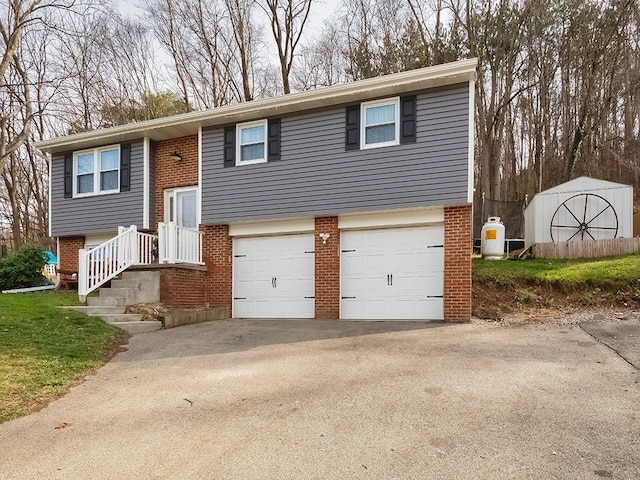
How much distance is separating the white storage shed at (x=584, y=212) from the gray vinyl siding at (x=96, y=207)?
11.4 meters

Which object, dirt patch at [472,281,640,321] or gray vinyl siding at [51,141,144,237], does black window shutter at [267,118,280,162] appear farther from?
dirt patch at [472,281,640,321]

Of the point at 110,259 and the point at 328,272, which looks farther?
the point at 328,272

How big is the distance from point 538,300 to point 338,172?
512cm

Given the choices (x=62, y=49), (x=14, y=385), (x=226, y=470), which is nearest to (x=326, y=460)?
(x=226, y=470)

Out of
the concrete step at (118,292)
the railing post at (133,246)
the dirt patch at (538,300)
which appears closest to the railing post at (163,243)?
the railing post at (133,246)

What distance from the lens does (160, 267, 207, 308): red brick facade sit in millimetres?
9656

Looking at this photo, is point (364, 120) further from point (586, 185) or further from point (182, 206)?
point (586, 185)

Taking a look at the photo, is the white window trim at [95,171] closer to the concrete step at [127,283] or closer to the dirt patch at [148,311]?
the concrete step at [127,283]

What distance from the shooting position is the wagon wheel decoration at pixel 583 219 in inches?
454

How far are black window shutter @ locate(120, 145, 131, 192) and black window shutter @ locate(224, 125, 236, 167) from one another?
3.14 metres

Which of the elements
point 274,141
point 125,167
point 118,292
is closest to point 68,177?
point 125,167

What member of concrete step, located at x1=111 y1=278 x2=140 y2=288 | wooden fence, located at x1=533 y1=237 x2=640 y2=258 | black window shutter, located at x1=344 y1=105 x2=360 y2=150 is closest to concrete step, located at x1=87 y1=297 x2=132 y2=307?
concrete step, located at x1=111 y1=278 x2=140 y2=288

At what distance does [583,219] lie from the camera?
1173 centimetres

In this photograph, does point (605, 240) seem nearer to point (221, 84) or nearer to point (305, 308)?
point (305, 308)
